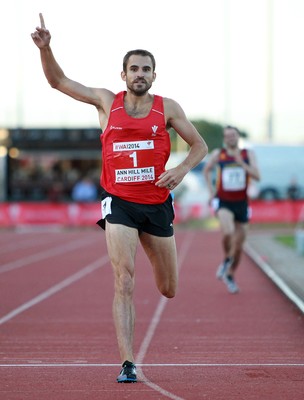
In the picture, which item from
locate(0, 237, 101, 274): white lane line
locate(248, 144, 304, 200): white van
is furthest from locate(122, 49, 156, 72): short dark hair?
locate(248, 144, 304, 200): white van

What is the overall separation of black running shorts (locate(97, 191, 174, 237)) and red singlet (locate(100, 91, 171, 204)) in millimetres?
43

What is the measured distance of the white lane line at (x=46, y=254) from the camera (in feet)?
61.9

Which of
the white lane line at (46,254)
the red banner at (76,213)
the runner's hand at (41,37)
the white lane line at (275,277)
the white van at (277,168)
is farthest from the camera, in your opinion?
the white van at (277,168)

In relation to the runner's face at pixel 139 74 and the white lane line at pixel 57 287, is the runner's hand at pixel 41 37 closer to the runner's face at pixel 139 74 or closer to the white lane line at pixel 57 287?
the runner's face at pixel 139 74

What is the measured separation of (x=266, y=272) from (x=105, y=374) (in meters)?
9.02

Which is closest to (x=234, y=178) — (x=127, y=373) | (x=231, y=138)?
(x=231, y=138)

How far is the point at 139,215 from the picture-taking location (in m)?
7.38

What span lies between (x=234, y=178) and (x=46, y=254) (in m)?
9.53

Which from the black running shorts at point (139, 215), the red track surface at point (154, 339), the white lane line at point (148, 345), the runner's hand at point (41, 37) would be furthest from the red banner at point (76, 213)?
the runner's hand at point (41, 37)

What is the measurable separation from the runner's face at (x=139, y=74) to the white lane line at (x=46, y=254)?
10.5 meters

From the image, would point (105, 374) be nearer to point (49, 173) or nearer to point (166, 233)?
point (166, 233)

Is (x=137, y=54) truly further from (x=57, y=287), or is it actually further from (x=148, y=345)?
(x=57, y=287)

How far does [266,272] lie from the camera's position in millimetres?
16297

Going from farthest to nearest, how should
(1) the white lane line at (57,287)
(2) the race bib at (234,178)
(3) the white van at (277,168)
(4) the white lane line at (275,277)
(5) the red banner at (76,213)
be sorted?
(3) the white van at (277,168) → (5) the red banner at (76,213) → (2) the race bib at (234,178) → (4) the white lane line at (275,277) → (1) the white lane line at (57,287)
